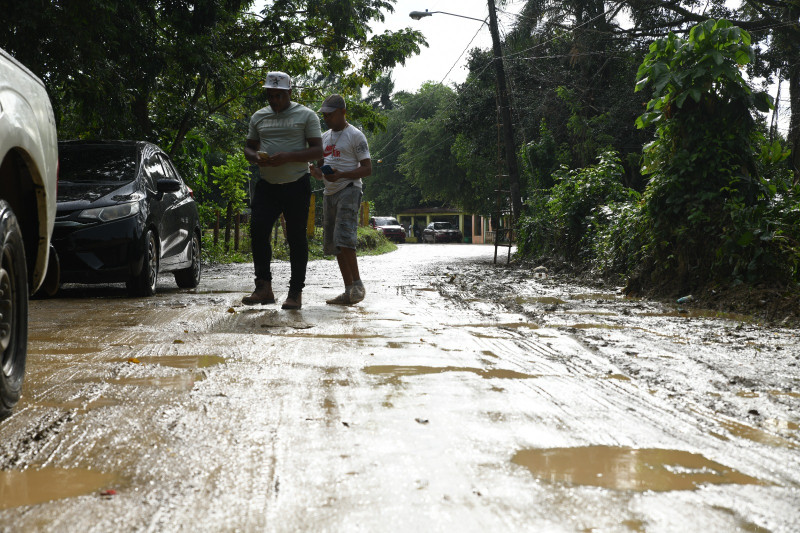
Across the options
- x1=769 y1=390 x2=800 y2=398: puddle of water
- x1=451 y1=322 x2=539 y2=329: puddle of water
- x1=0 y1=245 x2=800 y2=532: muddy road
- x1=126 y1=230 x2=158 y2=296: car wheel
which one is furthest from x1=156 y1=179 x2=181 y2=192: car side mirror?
x1=769 y1=390 x2=800 y2=398: puddle of water

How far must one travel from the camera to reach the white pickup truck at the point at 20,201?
9.50 ft

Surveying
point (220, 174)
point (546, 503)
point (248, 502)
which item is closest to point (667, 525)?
point (546, 503)

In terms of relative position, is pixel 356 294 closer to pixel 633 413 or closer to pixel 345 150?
pixel 345 150

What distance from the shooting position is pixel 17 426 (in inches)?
108

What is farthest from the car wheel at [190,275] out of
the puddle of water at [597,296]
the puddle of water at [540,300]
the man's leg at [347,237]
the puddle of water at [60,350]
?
the puddle of water at [60,350]

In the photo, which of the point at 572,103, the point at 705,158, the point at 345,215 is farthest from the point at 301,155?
the point at 572,103

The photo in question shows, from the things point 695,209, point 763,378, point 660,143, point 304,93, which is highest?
point 304,93

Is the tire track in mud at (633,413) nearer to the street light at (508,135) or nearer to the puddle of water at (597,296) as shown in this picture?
the puddle of water at (597,296)

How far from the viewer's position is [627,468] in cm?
242

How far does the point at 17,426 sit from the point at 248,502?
1.12 metres

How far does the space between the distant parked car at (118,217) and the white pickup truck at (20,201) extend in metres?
3.81

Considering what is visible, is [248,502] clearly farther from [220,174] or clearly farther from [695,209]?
[220,174]

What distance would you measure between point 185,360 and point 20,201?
1.15m

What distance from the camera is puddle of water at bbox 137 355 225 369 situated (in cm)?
397
